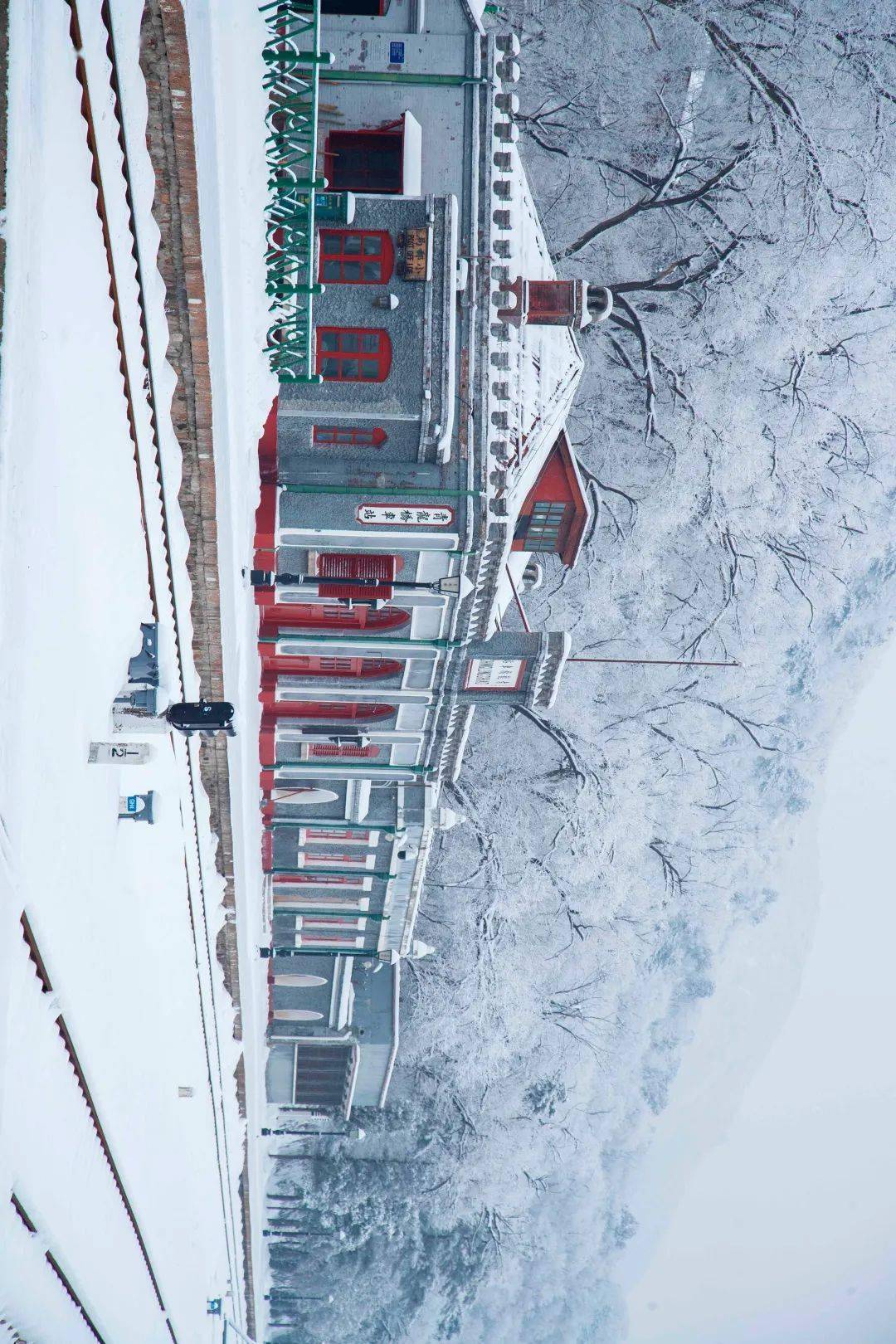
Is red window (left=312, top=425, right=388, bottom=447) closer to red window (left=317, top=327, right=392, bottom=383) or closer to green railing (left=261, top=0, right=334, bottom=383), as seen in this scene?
red window (left=317, top=327, right=392, bottom=383)

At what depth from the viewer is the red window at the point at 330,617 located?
23.6 metres

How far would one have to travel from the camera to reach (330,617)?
23.8 meters

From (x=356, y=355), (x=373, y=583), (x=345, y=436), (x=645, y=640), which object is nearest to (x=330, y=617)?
(x=373, y=583)

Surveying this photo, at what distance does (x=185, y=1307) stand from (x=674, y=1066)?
69.7 ft

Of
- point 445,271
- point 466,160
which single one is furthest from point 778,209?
point 445,271

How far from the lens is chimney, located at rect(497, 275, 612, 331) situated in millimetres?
20750

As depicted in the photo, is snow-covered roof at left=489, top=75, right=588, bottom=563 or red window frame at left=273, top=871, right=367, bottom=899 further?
red window frame at left=273, top=871, right=367, bottom=899

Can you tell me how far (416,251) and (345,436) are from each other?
369 centimetres

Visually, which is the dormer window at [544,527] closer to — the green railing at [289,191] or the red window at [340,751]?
the red window at [340,751]

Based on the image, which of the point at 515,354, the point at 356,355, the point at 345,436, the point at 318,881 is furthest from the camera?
the point at 318,881

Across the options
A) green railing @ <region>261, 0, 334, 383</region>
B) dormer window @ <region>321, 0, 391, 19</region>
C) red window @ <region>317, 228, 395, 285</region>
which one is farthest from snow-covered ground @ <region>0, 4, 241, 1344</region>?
dormer window @ <region>321, 0, 391, 19</region>

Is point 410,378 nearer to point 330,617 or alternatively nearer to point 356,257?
point 356,257

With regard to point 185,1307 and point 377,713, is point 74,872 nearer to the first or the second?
point 377,713

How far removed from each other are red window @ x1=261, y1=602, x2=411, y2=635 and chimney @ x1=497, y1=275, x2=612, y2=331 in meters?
6.75
